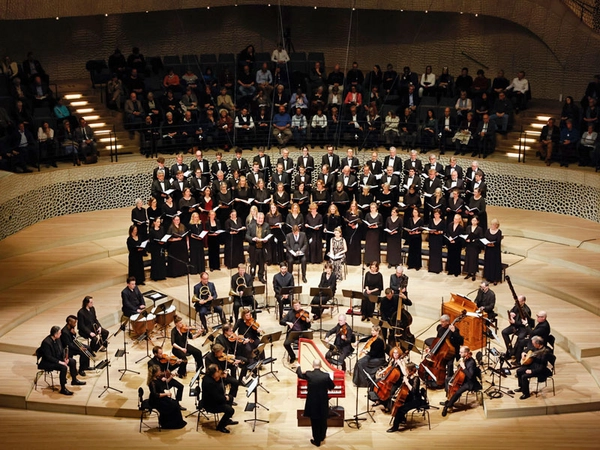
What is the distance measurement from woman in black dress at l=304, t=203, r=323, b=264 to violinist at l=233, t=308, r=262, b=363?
3565mm

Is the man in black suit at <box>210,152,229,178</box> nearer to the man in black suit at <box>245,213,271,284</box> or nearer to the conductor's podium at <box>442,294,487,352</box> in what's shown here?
the man in black suit at <box>245,213,271,284</box>

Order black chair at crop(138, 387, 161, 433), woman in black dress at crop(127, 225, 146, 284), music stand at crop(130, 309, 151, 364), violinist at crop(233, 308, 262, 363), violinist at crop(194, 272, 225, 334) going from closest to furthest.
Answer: black chair at crop(138, 387, 161, 433) < violinist at crop(233, 308, 262, 363) < music stand at crop(130, 309, 151, 364) < violinist at crop(194, 272, 225, 334) < woman in black dress at crop(127, 225, 146, 284)

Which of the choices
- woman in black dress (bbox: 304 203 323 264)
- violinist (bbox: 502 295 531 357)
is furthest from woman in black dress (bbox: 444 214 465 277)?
violinist (bbox: 502 295 531 357)

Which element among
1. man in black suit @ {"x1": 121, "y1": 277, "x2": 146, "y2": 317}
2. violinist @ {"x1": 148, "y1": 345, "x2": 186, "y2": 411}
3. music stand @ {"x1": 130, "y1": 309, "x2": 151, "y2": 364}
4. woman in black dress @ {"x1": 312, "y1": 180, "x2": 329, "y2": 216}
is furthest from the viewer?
woman in black dress @ {"x1": 312, "y1": 180, "x2": 329, "y2": 216}

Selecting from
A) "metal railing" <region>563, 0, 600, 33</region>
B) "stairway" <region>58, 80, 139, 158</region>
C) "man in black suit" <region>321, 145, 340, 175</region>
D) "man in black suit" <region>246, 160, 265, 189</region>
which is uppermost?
"metal railing" <region>563, 0, 600, 33</region>

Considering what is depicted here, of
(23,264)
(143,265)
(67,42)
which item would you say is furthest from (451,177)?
(67,42)

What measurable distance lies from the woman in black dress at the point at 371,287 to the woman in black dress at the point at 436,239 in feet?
5.11

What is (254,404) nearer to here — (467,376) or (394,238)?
(467,376)

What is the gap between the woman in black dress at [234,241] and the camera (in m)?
17.2

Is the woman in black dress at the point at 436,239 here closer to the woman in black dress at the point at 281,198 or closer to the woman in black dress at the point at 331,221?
the woman in black dress at the point at 331,221

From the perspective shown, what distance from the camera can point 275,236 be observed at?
1766 cm

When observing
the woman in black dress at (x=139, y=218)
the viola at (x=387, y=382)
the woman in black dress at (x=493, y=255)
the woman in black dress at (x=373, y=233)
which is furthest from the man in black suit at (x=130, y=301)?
the woman in black dress at (x=493, y=255)

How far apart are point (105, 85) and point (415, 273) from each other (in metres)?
8.90

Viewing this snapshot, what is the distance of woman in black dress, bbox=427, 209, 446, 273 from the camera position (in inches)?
675
